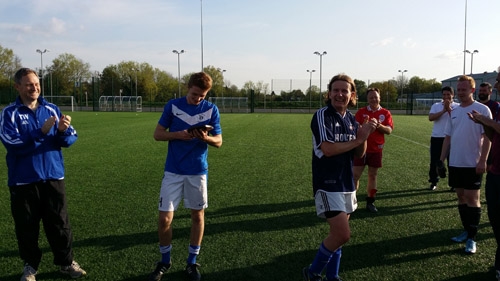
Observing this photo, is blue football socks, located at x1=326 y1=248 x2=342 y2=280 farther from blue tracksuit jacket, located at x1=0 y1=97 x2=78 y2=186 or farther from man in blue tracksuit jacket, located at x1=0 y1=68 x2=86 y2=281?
blue tracksuit jacket, located at x1=0 y1=97 x2=78 y2=186

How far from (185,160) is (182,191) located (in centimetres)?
35

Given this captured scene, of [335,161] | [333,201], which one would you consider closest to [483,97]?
[335,161]

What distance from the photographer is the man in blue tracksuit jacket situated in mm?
3494

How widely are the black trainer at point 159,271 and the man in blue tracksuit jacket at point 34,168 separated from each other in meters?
0.72

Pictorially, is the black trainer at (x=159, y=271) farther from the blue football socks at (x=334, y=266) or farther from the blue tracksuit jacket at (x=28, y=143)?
the blue football socks at (x=334, y=266)

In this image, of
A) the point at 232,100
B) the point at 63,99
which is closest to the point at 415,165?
the point at 232,100

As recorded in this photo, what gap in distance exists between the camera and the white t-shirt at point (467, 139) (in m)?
4.57

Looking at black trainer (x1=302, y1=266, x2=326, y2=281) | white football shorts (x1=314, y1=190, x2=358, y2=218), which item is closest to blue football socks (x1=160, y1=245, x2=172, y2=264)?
black trainer (x1=302, y1=266, x2=326, y2=281)

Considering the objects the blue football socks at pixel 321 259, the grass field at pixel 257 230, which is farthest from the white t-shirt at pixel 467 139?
the blue football socks at pixel 321 259

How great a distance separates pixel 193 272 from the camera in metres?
3.80

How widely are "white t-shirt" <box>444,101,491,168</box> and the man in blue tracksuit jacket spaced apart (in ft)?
14.0

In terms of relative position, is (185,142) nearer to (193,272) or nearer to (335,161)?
(193,272)

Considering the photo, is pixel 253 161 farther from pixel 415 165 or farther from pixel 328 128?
pixel 328 128

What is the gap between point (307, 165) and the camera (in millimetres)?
10445
